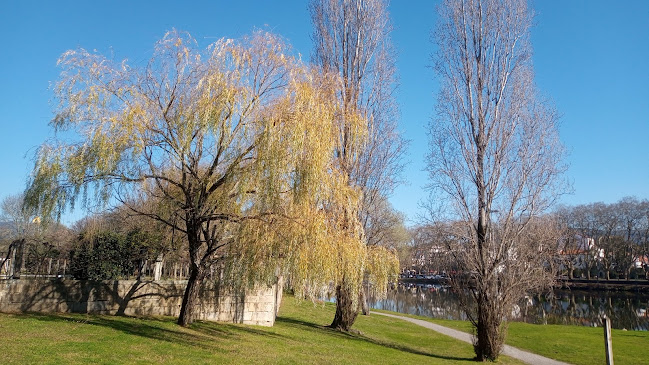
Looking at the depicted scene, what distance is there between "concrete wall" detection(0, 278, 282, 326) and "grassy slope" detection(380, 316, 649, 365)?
6.46 metres

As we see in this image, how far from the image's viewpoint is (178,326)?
10016mm

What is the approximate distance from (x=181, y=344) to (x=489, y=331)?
24.8 feet

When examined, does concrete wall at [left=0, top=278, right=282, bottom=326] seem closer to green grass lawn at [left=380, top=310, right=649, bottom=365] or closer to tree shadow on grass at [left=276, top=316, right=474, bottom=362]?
tree shadow on grass at [left=276, top=316, right=474, bottom=362]

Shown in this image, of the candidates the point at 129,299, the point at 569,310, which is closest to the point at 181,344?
the point at 129,299

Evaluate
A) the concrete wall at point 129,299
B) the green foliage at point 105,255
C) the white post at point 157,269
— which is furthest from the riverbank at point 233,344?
the white post at point 157,269

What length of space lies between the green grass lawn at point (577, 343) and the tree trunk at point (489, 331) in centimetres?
326

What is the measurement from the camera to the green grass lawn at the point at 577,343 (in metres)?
13.5

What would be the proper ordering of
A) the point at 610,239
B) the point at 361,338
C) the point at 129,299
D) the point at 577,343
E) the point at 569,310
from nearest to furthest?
1. the point at 129,299
2. the point at 361,338
3. the point at 577,343
4. the point at 569,310
5. the point at 610,239

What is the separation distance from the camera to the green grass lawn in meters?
13.5

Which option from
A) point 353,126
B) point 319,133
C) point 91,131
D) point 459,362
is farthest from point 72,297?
point 459,362

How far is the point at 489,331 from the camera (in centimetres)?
1145

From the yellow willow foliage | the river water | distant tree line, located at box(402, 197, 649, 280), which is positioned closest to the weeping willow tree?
the yellow willow foliage

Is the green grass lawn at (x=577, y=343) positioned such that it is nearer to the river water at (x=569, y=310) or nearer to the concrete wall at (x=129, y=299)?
the river water at (x=569, y=310)

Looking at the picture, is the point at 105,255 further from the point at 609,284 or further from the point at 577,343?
the point at 609,284
